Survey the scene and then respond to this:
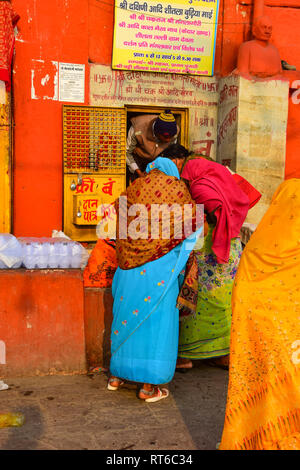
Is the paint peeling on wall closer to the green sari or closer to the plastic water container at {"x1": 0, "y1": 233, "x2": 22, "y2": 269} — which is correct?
the plastic water container at {"x1": 0, "y1": 233, "x2": 22, "y2": 269}

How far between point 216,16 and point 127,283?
4291 mm

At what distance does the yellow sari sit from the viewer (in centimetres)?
222

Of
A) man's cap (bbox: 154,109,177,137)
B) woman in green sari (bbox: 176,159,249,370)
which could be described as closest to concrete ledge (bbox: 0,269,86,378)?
woman in green sari (bbox: 176,159,249,370)

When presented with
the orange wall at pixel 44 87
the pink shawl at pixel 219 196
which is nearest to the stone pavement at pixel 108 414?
the pink shawl at pixel 219 196

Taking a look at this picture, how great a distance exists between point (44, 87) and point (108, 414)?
4.04 metres

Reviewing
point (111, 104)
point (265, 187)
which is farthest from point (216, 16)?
point (265, 187)

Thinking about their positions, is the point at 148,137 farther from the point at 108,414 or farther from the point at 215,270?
the point at 108,414

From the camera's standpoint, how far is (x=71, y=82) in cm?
593

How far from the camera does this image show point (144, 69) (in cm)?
614

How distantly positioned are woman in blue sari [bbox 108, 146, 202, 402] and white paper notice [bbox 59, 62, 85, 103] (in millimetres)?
2910

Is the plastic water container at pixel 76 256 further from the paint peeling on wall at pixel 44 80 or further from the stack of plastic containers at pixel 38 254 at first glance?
the paint peeling on wall at pixel 44 80

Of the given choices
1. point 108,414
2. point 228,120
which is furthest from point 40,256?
point 228,120

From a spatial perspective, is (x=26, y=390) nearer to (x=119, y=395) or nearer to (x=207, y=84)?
(x=119, y=395)

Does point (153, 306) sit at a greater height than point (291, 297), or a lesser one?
lesser
